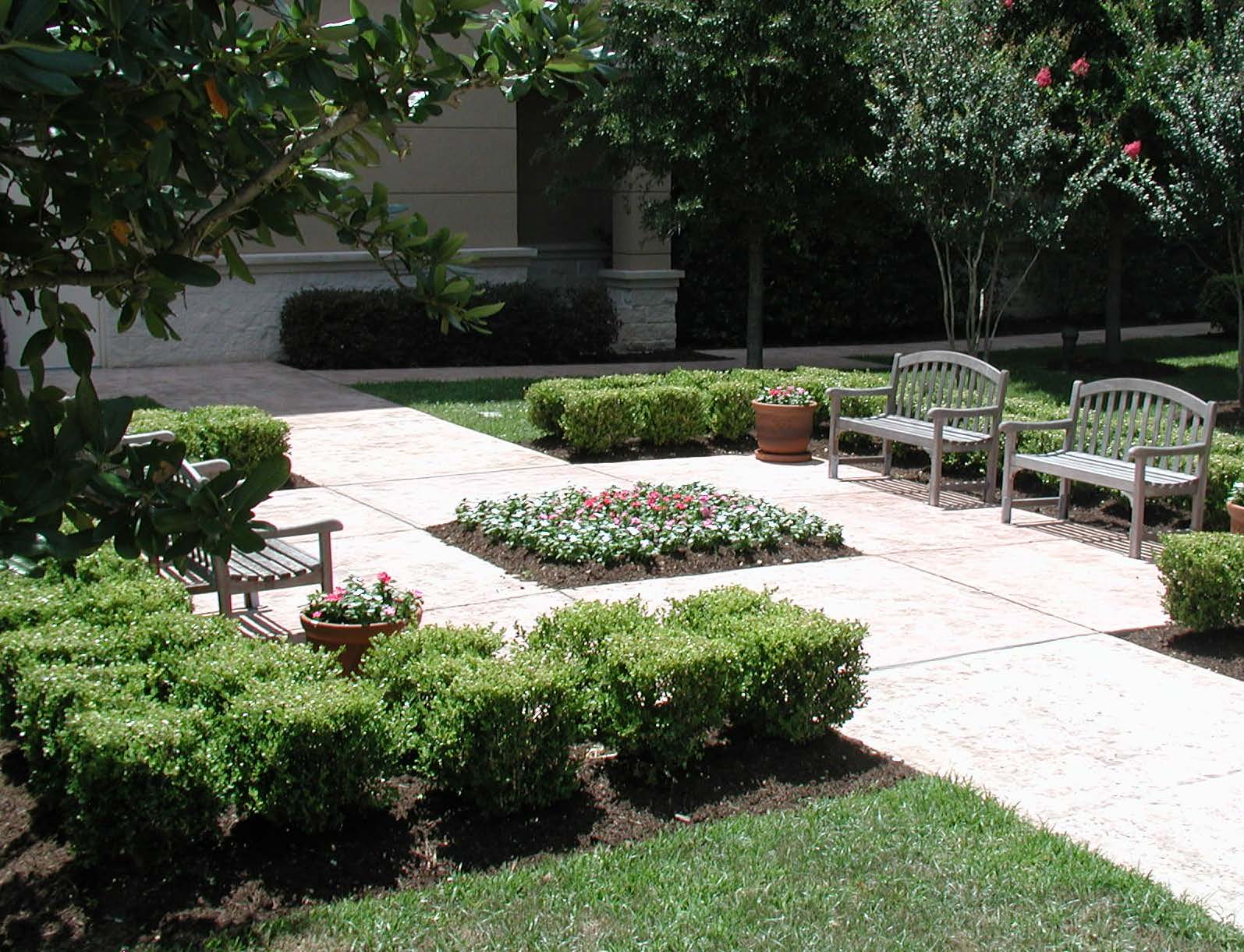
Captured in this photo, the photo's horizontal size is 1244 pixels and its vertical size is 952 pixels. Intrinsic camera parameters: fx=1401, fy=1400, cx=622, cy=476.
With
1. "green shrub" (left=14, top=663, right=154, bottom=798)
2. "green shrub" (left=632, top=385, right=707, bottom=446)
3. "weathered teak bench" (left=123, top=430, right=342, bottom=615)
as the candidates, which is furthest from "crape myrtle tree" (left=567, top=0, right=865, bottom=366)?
"green shrub" (left=14, top=663, right=154, bottom=798)

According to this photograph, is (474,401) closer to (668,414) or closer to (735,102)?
(668,414)

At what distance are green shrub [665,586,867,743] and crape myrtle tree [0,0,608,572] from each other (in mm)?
2270

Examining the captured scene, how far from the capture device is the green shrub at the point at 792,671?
16.9 ft

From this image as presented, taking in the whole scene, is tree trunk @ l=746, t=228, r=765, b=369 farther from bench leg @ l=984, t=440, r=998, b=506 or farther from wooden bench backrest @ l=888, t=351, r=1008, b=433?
bench leg @ l=984, t=440, r=998, b=506

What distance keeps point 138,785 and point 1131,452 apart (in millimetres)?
6778

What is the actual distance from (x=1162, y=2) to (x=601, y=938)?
13.6 meters

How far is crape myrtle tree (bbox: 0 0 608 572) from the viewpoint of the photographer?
2400 mm

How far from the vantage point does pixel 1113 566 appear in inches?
339

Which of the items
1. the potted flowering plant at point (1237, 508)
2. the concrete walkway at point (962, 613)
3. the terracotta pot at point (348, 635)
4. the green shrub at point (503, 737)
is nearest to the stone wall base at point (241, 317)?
the concrete walkway at point (962, 613)

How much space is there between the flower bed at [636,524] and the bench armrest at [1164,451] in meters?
1.93

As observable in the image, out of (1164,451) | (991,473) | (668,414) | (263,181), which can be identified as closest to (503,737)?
(263,181)

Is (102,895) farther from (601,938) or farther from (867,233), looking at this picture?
(867,233)

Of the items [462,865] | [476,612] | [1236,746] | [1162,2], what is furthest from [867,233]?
[462,865]

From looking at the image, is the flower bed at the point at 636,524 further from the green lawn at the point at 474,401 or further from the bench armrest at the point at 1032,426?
the green lawn at the point at 474,401
